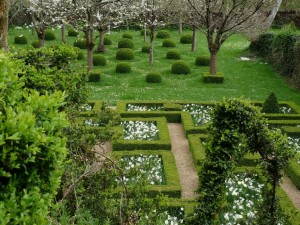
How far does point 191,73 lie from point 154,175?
46.1 feet

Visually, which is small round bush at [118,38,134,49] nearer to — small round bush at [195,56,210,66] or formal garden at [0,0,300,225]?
formal garden at [0,0,300,225]

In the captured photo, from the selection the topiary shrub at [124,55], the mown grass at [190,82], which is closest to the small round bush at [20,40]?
the mown grass at [190,82]

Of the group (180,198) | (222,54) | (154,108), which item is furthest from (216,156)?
(222,54)

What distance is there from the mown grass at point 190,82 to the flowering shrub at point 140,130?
6.84ft

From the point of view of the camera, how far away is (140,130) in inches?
595

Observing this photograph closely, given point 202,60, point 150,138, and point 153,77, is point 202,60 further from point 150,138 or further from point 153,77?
point 150,138

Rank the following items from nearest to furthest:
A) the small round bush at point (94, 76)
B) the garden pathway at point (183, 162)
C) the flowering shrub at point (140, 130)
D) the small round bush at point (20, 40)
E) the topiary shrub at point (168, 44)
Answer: the garden pathway at point (183, 162) → the flowering shrub at point (140, 130) → the small round bush at point (94, 76) → the topiary shrub at point (168, 44) → the small round bush at point (20, 40)

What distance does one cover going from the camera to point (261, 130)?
7371 millimetres

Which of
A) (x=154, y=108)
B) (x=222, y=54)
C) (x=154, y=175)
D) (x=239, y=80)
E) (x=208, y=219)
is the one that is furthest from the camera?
(x=222, y=54)

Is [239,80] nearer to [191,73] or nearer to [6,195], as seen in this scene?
[191,73]

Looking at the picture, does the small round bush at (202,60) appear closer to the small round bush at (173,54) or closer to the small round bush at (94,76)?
the small round bush at (173,54)

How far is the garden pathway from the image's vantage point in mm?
11312

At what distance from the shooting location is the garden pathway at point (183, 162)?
1131 centimetres

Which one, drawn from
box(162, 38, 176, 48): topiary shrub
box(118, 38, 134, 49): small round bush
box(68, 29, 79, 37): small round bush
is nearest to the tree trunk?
box(118, 38, 134, 49): small round bush
